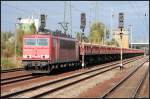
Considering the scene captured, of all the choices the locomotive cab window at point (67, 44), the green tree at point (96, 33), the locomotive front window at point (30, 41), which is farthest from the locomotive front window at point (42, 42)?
the green tree at point (96, 33)

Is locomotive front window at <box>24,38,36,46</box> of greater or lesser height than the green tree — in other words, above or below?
below

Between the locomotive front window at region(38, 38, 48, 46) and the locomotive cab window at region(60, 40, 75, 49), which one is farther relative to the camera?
the locomotive cab window at region(60, 40, 75, 49)

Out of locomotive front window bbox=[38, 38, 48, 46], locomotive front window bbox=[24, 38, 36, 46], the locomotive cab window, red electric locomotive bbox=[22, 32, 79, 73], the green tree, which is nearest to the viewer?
red electric locomotive bbox=[22, 32, 79, 73]

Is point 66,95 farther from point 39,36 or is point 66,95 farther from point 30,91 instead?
point 39,36

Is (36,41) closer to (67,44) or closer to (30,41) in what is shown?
(30,41)

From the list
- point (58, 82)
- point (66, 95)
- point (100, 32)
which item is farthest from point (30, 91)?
point (100, 32)

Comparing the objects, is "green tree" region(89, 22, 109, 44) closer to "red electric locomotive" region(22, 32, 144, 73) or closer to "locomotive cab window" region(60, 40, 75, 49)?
"locomotive cab window" region(60, 40, 75, 49)

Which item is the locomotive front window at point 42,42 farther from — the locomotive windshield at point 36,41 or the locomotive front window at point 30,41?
the locomotive front window at point 30,41

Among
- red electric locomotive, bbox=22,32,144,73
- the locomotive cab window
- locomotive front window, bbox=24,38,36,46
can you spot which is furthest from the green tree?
locomotive front window, bbox=24,38,36,46

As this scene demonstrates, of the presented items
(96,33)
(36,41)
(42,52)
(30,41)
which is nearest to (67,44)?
(36,41)

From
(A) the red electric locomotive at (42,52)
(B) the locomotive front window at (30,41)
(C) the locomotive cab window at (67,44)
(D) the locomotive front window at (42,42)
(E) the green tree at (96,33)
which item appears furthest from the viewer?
(E) the green tree at (96,33)

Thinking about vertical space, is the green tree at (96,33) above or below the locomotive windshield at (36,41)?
above

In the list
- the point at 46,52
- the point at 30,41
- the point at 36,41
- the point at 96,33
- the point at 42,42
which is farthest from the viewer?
the point at 96,33

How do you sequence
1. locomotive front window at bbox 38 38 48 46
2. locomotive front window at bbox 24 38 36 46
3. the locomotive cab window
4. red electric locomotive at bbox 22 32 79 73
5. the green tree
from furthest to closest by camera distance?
the green tree < the locomotive cab window < locomotive front window at bbox 24 38 36 46 < locomotive front window at bbox 38 38 48 46 < red electric locomotive at bbox 22 32 79 73
